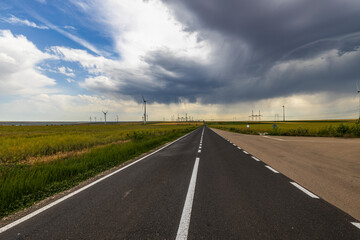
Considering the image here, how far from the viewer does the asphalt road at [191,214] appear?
2686 millimetres

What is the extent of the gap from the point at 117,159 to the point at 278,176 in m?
7.29

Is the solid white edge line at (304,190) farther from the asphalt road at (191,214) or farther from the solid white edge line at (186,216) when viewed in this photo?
the solid white edge line at (186,216)

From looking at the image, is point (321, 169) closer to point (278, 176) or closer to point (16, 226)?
point (278, 176)

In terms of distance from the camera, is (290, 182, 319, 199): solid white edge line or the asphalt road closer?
the asphalt road

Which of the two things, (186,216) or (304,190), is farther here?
(304,190)

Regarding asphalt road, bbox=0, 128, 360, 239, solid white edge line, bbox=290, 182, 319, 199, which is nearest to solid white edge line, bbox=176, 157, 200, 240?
asphalt road, bbox=0, 128, 360, 239

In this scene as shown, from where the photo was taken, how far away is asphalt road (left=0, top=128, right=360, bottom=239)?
2686 millimetres

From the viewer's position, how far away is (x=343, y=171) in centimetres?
628

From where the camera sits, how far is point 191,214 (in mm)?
3234

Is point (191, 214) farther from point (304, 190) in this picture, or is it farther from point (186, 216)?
point (304, 190)

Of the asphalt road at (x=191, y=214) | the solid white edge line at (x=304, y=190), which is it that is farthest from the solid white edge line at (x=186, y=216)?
the solid white edge line at (x=304, y=190)

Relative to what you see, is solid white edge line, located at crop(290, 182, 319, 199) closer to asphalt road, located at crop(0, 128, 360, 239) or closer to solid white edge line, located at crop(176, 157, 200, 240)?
asphalt road, located at crop(0, 128, 360, 239)

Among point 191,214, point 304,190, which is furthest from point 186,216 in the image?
point 304,190

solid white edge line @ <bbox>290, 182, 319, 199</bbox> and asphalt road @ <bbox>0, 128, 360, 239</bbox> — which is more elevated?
asphalt road @ <bbox>0, 128, 360, 239</bbox>
